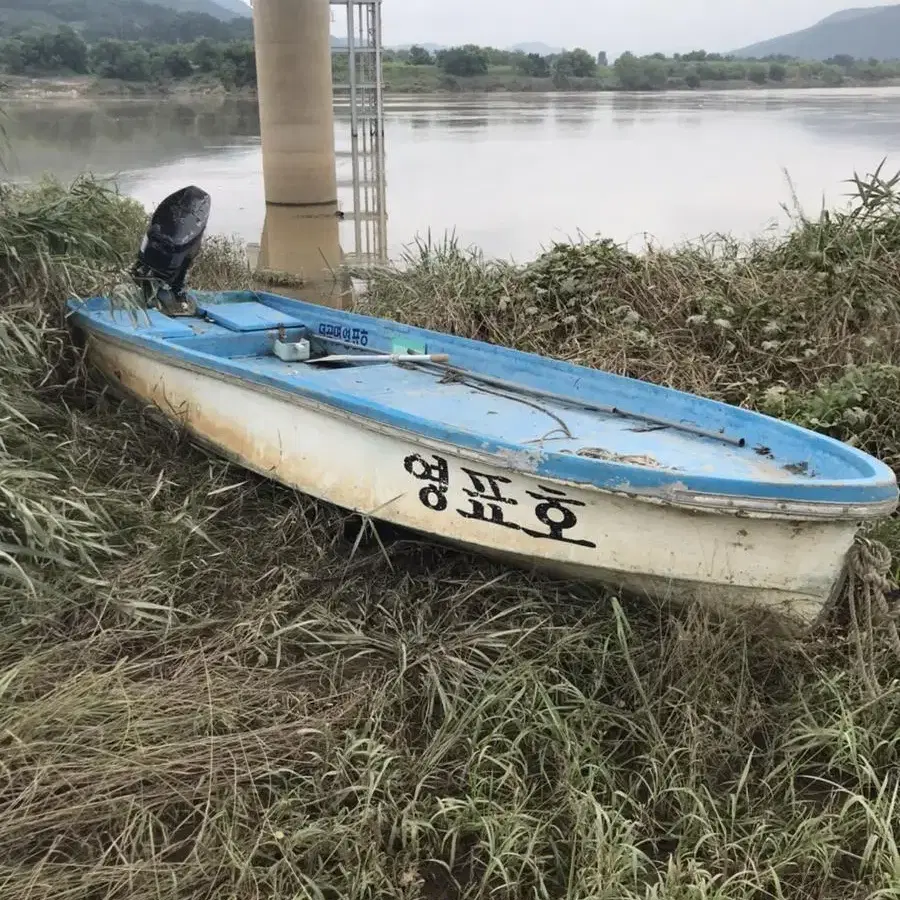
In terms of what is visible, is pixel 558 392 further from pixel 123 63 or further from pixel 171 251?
pixel 123 63

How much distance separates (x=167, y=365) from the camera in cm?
475

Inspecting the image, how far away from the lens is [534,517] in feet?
10.9

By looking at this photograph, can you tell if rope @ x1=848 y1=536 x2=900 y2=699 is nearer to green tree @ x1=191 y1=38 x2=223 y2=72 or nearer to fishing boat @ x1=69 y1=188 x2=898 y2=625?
fishing boat @ x1=69 y1=188 x2=898 y2=625

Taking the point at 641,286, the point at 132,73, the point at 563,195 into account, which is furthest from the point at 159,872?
the point at 132,73

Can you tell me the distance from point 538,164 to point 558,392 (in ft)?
53.0

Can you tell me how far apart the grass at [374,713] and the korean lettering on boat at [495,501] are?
0.28 m

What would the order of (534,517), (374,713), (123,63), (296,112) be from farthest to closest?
(123,63) → (296,112) → (534,517) → (374,713)

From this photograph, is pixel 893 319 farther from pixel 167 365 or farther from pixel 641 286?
pixel 167 365

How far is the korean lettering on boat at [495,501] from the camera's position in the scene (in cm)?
325

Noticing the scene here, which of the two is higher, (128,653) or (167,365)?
(167,365)

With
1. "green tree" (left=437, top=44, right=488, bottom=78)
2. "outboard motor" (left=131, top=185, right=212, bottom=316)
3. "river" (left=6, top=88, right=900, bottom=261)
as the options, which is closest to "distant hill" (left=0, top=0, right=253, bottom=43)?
"green tree" (left=437, top=44, right=488, bottom=78)

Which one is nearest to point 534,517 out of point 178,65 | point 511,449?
point 511,449

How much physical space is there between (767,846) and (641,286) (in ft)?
13.8

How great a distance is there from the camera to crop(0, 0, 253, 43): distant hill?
10419 centimetres
